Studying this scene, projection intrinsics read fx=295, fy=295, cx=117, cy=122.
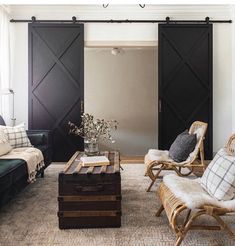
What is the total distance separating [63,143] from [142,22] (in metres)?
2.69

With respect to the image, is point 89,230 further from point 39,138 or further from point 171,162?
point 39,138

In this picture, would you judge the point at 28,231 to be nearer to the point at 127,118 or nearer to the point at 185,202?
the point at 185,202

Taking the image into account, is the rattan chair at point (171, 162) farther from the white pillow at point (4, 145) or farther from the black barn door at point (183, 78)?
the white pillow at point (4, 145)

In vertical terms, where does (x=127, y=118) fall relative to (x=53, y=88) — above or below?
below

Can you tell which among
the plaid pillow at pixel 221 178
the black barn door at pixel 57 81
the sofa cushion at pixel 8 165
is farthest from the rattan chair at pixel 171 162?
the black barn door at pixel 57 81

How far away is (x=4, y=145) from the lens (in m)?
3.67

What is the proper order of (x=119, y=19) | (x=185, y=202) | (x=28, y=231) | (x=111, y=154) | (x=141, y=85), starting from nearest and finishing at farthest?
(x=185, y=202) < (x=28, y=231) < (x=111, y=154) < (x=119, y=19) < (x=141, y=85)

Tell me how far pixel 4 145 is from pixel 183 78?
338 centimetres

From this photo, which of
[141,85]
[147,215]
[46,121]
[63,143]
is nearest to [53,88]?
[46,121]

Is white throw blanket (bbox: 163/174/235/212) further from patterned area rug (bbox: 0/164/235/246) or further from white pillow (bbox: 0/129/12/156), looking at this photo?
white pillow (bbox: 0/129/12/156)

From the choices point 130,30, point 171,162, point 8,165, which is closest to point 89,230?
point 8,165

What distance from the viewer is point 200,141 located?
377 centimetres

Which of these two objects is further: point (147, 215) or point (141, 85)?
point (141, 85)

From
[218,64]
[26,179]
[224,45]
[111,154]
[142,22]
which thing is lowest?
[26,179]
